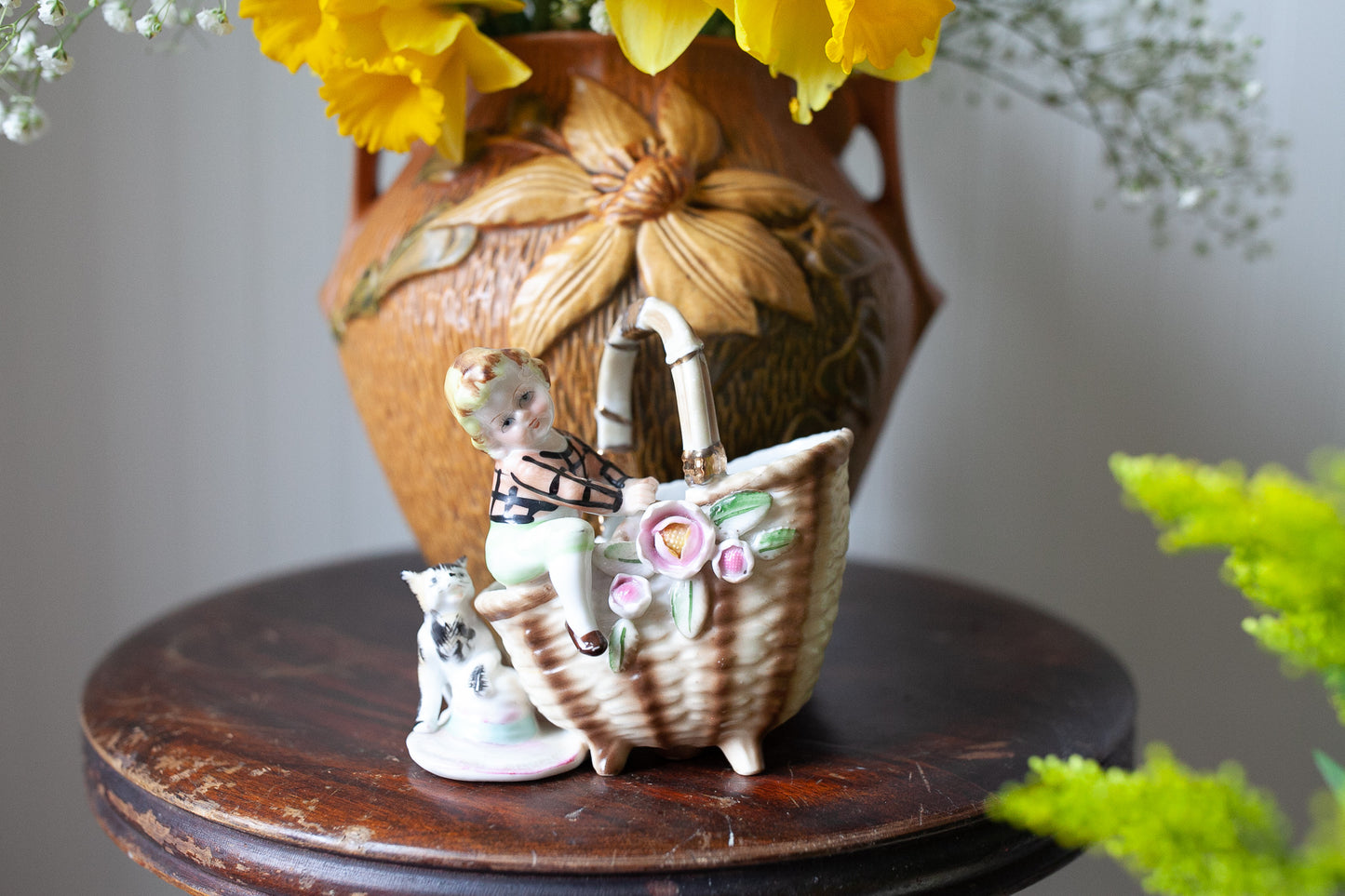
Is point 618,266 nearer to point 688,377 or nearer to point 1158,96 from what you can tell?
point 688,377

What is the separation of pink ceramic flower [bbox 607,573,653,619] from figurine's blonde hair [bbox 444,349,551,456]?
0.08 metres

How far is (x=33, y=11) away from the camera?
50cm

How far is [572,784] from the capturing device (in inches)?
18.5

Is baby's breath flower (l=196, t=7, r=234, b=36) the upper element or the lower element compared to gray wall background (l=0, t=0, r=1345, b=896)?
upper

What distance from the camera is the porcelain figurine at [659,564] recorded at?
0.43 m

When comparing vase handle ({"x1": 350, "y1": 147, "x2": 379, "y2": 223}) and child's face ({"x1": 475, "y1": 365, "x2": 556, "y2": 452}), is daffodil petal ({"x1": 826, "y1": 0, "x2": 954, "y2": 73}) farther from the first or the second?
vase handle ({"x1": 350, "y1": 147, "x2": 379, "y2": 223})

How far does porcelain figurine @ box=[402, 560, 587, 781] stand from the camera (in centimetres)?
48

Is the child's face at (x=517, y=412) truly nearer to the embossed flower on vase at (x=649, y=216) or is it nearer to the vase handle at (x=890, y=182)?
the embossed flower on vase at (x=649, y=216)

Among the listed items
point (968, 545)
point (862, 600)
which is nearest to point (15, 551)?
point (862, 600)

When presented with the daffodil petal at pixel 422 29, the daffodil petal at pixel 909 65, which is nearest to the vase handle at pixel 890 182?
the daffodil petal at pixel 909 65

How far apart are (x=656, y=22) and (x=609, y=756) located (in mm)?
338

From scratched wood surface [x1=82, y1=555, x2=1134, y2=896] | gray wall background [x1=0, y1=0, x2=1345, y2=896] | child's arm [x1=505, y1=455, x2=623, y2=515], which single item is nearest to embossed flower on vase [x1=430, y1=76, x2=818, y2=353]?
child's arm [x1=505, y1=455, x2=623, y2=515]

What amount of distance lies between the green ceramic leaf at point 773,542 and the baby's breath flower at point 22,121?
14.9 inches

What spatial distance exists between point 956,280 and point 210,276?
0.75m
